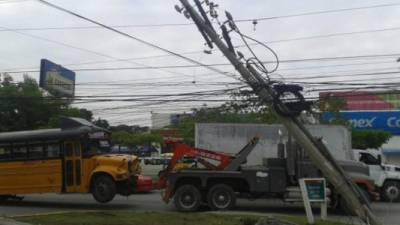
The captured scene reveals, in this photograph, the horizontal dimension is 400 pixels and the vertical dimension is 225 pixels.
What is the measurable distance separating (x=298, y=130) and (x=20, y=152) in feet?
42.5

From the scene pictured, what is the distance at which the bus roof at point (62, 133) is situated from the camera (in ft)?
72.9

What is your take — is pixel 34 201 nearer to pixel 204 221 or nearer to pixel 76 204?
pixel 76 204

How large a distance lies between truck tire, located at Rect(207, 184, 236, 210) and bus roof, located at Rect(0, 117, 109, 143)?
506 centimetres

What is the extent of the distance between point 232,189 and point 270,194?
1.26m

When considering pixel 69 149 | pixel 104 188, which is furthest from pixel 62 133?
pixel 104 188

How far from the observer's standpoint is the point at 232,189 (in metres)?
20.7

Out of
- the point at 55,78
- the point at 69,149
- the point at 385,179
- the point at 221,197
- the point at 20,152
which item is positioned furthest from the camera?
the point at 55,78

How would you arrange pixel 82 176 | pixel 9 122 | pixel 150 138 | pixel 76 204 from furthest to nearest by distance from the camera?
1. pixel 150 138
2. pixel 9 122
3. pixel 76 204
4. pixel 82 176

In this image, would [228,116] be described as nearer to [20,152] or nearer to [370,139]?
[370,139]

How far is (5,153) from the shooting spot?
23.4 m

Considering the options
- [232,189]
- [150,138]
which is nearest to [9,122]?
[150,138]

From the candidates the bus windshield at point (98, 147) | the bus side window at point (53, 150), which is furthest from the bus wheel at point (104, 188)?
the bus side window at point (53, 150)

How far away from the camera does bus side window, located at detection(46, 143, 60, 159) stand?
2250 centimetres

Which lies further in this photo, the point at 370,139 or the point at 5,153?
the point at 370,139
